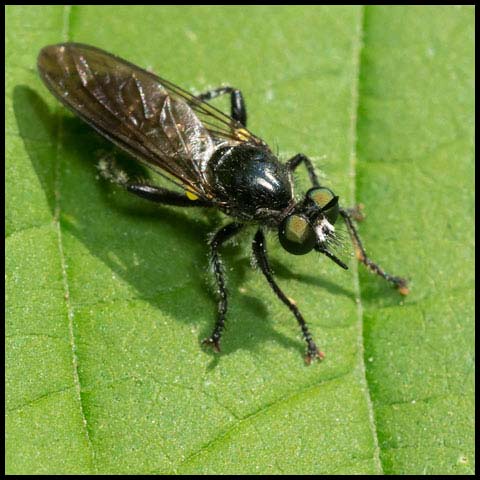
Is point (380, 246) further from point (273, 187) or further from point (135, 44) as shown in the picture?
point (135, 44)

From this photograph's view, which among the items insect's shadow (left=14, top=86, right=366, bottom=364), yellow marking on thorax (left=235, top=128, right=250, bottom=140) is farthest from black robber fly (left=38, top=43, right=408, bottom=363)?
insect's shadow (left=14, top=86, right=366, bottom=364)

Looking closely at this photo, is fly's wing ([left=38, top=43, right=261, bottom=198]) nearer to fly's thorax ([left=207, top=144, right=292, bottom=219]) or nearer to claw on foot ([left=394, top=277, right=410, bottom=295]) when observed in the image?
fly's thorax ([left=207, top=144, right=292, bottom=219])

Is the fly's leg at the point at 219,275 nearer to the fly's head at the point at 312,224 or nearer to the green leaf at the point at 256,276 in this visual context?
the green leaf at the point at 256,276

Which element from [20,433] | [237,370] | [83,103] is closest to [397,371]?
[237,370]

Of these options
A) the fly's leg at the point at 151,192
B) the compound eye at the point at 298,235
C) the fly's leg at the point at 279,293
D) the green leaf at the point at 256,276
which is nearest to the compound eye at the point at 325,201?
the compound eye at the point at 298,235

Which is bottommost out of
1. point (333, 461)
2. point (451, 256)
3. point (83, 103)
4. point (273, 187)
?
point (333, 461)

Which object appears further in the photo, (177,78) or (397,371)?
(177,78)
